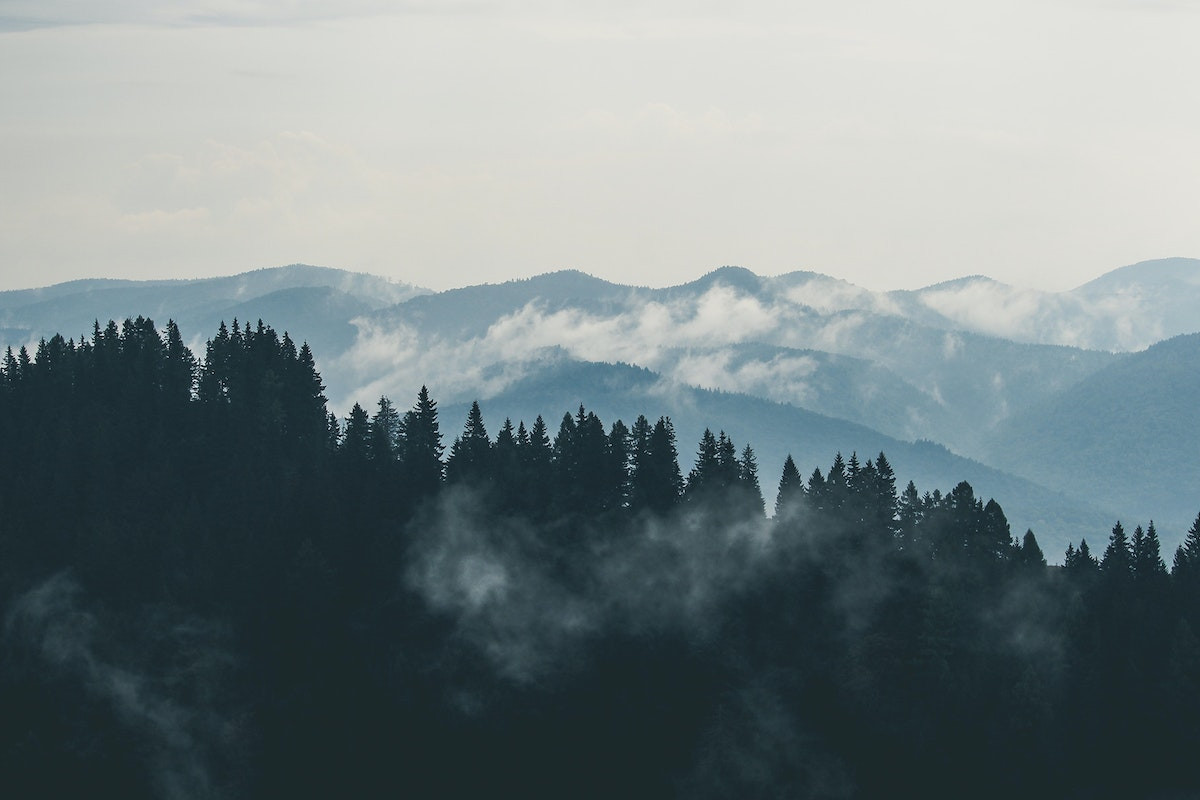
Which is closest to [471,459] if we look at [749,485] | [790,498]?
[749,485]

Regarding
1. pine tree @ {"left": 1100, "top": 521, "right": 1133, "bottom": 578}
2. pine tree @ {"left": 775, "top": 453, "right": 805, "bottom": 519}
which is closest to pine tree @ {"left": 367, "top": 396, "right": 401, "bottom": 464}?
pine tree @ {"left": 775, "top": 453, "right": 805, "bottom": 519}

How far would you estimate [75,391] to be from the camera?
194875 mm

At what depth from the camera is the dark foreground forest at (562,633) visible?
15675 cm

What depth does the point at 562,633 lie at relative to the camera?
173 meters

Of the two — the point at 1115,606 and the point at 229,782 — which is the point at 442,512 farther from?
the point at 1115,606

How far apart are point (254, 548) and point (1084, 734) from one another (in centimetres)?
8424

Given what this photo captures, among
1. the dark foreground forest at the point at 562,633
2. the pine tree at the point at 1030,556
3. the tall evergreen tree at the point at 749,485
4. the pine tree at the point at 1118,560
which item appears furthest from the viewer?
the tall evergreen tree at the point at 749,485

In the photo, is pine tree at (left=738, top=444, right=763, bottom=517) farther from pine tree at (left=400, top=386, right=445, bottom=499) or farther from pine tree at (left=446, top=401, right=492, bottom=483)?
pine tree at (left=400, top=386, right=445, bottom=499)

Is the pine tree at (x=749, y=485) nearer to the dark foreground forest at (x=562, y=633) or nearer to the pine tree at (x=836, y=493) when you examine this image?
the dark foreground forest at (x=562, y=633)

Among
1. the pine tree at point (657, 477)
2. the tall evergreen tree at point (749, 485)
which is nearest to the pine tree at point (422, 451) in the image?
the pine tree at point (657, 477)

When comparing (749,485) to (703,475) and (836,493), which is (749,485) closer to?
(703,475)

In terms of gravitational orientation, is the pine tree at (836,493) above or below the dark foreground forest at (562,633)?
above

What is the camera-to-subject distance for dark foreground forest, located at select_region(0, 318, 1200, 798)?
514 ft

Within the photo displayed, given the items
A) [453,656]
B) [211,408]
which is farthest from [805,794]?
[211,408]
